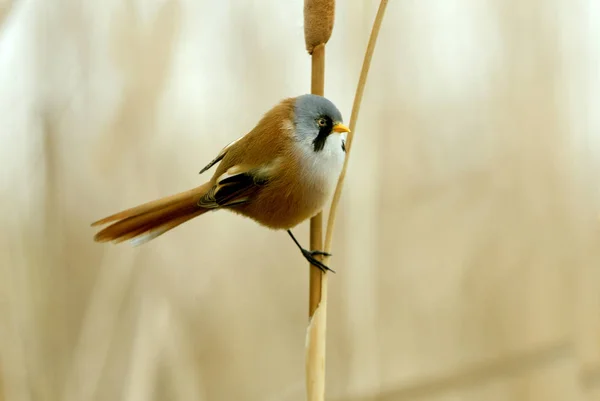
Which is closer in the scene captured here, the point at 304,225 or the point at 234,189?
the point at 234,189

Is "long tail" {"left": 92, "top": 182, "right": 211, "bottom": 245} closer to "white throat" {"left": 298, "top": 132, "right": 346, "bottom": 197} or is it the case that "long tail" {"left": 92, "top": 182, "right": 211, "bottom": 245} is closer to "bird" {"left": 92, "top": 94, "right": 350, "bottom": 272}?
"bird" {"left": 92, "top": 94, "right": 350, "bottom": 272}

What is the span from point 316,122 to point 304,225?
1.52 ft

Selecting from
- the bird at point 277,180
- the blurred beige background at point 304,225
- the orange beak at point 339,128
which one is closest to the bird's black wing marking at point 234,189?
the bird at point 277,180

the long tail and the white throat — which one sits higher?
the white throat

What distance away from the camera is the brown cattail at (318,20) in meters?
0.51

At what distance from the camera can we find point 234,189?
1.95 ft

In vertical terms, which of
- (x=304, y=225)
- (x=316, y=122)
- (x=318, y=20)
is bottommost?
(x=304, y=225)

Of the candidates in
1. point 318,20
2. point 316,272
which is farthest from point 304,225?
point 318,20

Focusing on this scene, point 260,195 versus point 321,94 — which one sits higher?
point 321,94

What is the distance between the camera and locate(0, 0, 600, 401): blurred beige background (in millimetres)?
928

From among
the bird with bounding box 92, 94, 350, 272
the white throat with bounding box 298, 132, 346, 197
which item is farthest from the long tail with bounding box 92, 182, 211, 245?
the white throat with bounding box 298, 132, 346, 197

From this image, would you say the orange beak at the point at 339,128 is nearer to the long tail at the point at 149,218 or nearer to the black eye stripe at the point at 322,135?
the black eye stripe at the point at 322,135

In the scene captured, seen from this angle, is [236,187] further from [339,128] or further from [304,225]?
[304,225]

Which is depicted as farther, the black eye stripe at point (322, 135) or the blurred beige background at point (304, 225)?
the blurred beige background at point (304, 225)
